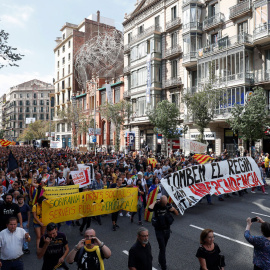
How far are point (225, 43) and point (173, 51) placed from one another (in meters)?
7.94

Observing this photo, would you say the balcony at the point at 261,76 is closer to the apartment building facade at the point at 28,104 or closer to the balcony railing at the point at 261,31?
the balcony railing at the point at 261,31

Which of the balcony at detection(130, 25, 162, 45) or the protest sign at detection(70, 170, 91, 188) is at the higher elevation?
the balcony at detection(130, 25, 162, 45)

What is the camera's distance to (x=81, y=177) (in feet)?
38.1

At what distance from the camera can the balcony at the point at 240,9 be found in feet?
89.0

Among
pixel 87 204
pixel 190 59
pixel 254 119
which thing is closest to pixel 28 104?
pixel 190 59

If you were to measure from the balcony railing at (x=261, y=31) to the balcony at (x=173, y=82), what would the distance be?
10.7 metres

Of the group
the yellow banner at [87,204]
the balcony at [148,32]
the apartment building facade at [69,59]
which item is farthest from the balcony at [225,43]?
the apartment building facade at [69,59]

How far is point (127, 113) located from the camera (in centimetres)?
4184

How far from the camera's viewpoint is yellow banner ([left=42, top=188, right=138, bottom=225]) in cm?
756

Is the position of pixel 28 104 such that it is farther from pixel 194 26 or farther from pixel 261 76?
pixel 261 76

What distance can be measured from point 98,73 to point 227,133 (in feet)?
113

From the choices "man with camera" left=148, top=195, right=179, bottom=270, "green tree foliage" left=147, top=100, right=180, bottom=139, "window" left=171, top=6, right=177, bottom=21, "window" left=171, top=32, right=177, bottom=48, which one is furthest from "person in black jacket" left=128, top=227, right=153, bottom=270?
"window" left=171, top=6, right=177, bottom=21

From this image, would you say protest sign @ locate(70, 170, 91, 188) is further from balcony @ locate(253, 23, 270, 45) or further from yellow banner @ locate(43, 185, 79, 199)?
balcony @ locate(253, 23, 270, 45)

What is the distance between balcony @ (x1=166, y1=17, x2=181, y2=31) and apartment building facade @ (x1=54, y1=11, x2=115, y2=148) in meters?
30.8
